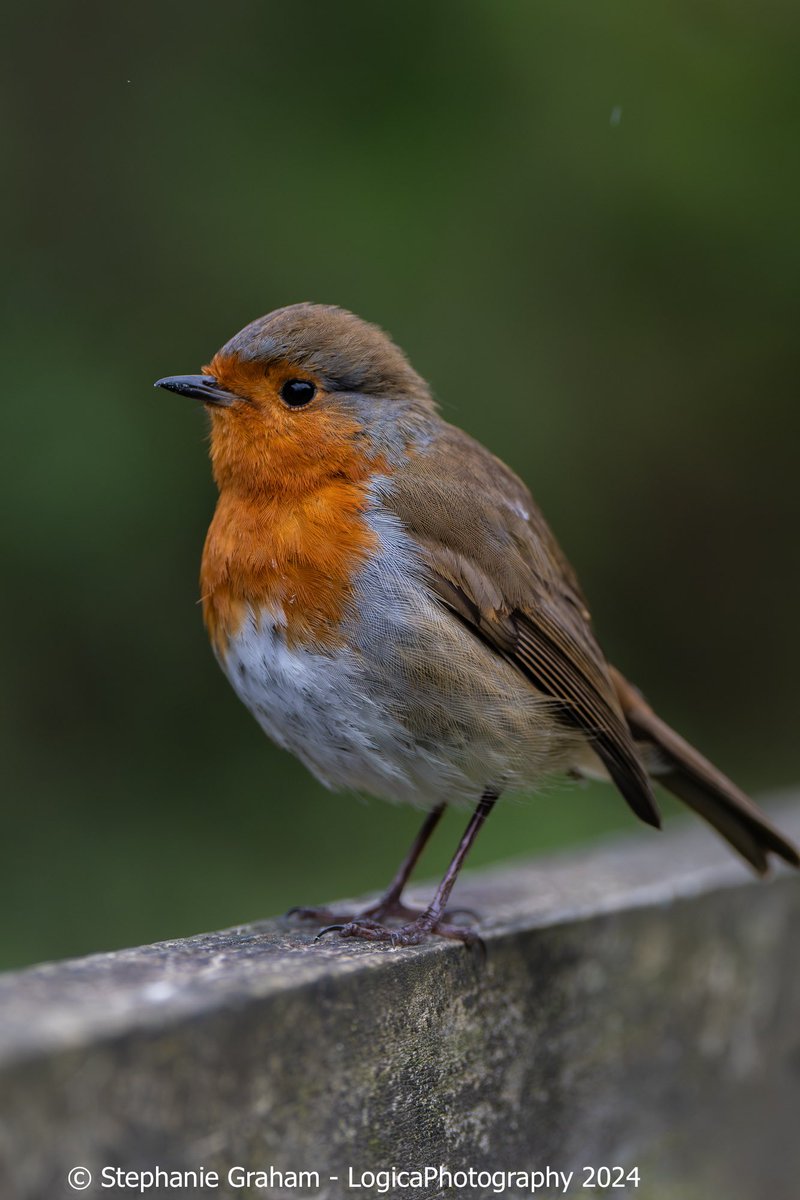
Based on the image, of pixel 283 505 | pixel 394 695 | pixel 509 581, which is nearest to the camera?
pixel 394 695

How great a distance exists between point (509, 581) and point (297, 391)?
1.92ft

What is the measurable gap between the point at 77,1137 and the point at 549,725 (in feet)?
5.20

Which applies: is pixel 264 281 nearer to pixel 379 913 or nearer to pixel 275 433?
pixel 275 433

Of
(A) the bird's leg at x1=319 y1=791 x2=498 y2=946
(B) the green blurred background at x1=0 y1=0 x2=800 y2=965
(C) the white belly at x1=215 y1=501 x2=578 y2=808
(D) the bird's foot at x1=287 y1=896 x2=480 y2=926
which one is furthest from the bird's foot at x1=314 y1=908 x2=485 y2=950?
(B) the green blurred background at x1=0 y1=0 x2=800 y2=965

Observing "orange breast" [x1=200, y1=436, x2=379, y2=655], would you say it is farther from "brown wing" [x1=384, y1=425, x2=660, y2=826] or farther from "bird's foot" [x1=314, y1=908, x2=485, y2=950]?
"bird's foot" [x1=314, y1=908, x2=485, y2=950]

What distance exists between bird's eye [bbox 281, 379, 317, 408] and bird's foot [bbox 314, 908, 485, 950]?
3.47 feet

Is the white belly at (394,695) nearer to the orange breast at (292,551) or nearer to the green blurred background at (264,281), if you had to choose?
the orange breast at (292,551)

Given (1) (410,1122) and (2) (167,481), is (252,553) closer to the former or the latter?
(1) (410,1122)

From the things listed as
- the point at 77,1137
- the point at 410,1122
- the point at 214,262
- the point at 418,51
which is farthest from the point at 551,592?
the point at 418,51

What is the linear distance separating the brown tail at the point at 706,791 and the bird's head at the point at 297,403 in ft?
2.76

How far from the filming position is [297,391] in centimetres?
288

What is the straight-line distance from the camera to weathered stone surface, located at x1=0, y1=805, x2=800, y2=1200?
1486 mm

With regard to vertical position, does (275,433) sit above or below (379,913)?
above

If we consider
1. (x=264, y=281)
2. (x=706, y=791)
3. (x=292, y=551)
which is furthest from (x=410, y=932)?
(x=264, y=281)
